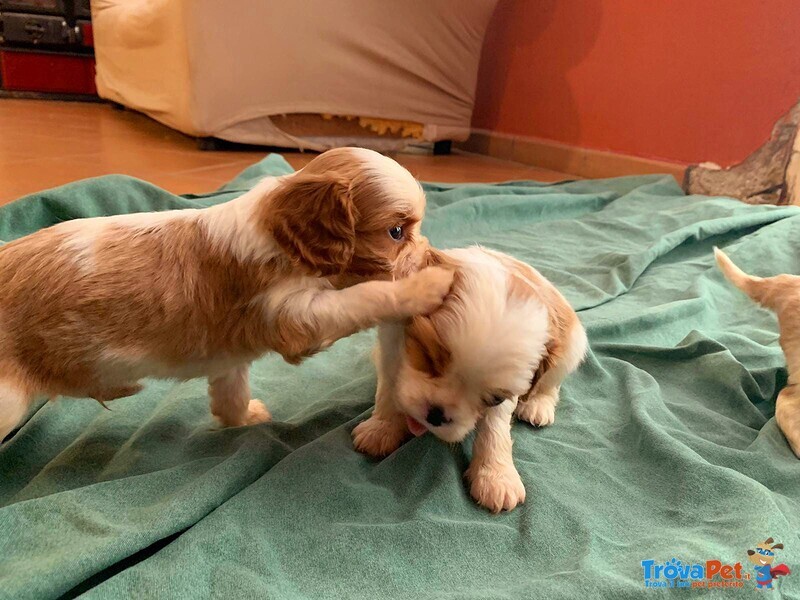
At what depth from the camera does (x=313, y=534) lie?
1.47 metres

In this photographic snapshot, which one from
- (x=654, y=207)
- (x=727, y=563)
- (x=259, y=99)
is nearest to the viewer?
(x=727, y=563)

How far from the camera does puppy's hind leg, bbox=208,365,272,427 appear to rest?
1.85 metres

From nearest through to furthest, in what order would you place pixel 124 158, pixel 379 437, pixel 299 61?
1. pixel 379 437
2. pixel 124 158
3. pixel 299 61

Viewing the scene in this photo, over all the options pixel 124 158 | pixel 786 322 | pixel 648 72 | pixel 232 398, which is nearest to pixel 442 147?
pixel 648 72

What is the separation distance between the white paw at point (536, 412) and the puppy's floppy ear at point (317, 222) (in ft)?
2.69

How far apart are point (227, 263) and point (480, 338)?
68cm

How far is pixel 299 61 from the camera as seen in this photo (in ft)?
19.7

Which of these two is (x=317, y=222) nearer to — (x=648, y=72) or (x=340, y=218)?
(x=340, y=218)

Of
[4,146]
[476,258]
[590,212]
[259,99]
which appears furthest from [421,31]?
[476,258]

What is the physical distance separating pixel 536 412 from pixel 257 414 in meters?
0.91

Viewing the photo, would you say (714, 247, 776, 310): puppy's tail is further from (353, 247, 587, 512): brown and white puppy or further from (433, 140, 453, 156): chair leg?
(433, 140, 453, 156): chair leg

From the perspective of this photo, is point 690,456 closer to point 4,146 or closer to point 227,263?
point 227,263

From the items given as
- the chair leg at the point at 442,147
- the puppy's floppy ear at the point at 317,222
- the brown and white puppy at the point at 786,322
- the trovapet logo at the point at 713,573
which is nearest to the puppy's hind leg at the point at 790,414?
the brown and white puppy at the point at 786,322

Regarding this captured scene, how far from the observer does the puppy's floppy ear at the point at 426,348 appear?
4.94 feet
